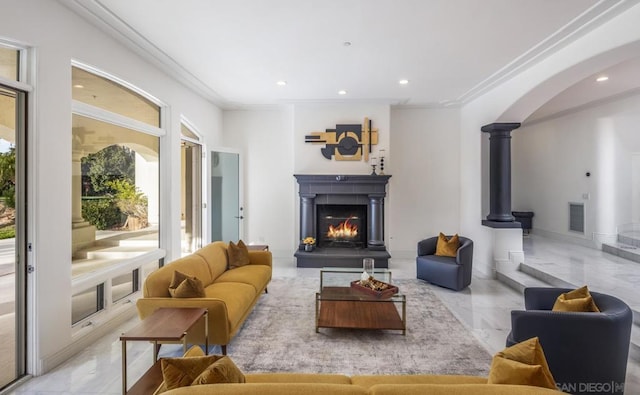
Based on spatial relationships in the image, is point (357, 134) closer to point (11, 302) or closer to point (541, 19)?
point (541, 19)

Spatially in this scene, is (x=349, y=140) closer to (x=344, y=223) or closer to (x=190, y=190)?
(x=344, y=223)

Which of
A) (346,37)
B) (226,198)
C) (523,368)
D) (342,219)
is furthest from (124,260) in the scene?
(523,368)

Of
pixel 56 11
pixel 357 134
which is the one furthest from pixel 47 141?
pixel 357 134

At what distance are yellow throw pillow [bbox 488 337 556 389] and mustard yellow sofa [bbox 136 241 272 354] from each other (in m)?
2.05

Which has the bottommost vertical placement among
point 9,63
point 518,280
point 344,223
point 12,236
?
point 518,280

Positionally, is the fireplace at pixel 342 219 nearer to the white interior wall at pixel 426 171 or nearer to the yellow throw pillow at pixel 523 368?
the white interior wall at pixel 426 171

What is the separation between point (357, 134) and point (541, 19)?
11.2 ft

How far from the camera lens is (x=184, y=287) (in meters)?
2.68

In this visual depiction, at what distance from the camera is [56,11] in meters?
2.65

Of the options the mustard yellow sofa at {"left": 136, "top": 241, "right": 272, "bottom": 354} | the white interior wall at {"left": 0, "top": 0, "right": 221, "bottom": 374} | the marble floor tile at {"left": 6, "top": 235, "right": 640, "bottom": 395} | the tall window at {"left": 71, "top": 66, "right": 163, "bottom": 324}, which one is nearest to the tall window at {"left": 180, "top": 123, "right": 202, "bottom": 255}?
the tall window at {"left": 71, "top": 66, "right": 163, "bottom": 324}

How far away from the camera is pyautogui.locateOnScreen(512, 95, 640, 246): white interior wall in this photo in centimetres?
590

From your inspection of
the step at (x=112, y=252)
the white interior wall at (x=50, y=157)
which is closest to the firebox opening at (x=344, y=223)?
the step at (x=112, y=252)

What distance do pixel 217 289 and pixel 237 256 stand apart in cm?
99

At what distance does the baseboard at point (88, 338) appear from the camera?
2584 millimetres
